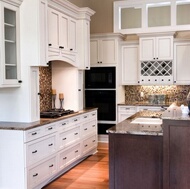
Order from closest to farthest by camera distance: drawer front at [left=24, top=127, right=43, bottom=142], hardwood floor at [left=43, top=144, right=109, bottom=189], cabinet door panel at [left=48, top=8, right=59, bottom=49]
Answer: drawer front at [left=24, top=127, right=43, bottom=142] < hardwood floor at [left=43, top=144, right=109, bottom=189] < cabinet door panel at [left=48, top=8, right=59, bottom=49]

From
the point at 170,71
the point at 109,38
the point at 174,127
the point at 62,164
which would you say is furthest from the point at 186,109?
the point at 109,38

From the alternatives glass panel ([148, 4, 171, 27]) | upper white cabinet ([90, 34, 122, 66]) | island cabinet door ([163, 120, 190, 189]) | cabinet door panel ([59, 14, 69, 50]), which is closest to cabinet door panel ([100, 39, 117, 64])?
upper white cabinet ([90, 34, 122, 66])

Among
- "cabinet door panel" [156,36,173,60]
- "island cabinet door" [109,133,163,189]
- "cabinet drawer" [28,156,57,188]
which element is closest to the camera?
"island cabinet door" [109,133,163,189]

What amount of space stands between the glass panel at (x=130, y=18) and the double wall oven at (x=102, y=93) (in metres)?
1.20

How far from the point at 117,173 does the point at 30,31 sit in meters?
2.24

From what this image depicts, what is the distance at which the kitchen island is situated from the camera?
118 inches

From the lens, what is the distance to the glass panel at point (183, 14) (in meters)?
6.60

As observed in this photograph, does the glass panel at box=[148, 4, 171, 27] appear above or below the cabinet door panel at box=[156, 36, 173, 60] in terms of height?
above

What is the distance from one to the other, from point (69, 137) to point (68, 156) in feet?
1.03

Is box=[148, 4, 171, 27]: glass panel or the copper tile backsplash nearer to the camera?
box=[148, 4, 171, 27]: glass panel

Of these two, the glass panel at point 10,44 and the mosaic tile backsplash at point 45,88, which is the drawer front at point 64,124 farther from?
the glass panel at point 10,44

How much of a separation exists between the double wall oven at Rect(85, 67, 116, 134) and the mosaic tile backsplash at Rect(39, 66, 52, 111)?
1424 mm

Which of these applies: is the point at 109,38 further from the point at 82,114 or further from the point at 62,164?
the point at 62,164

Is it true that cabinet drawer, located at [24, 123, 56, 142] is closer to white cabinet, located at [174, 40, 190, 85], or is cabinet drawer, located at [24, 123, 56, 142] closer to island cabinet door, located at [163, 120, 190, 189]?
island cabinet door, located at [163, 120, 190, 189]
